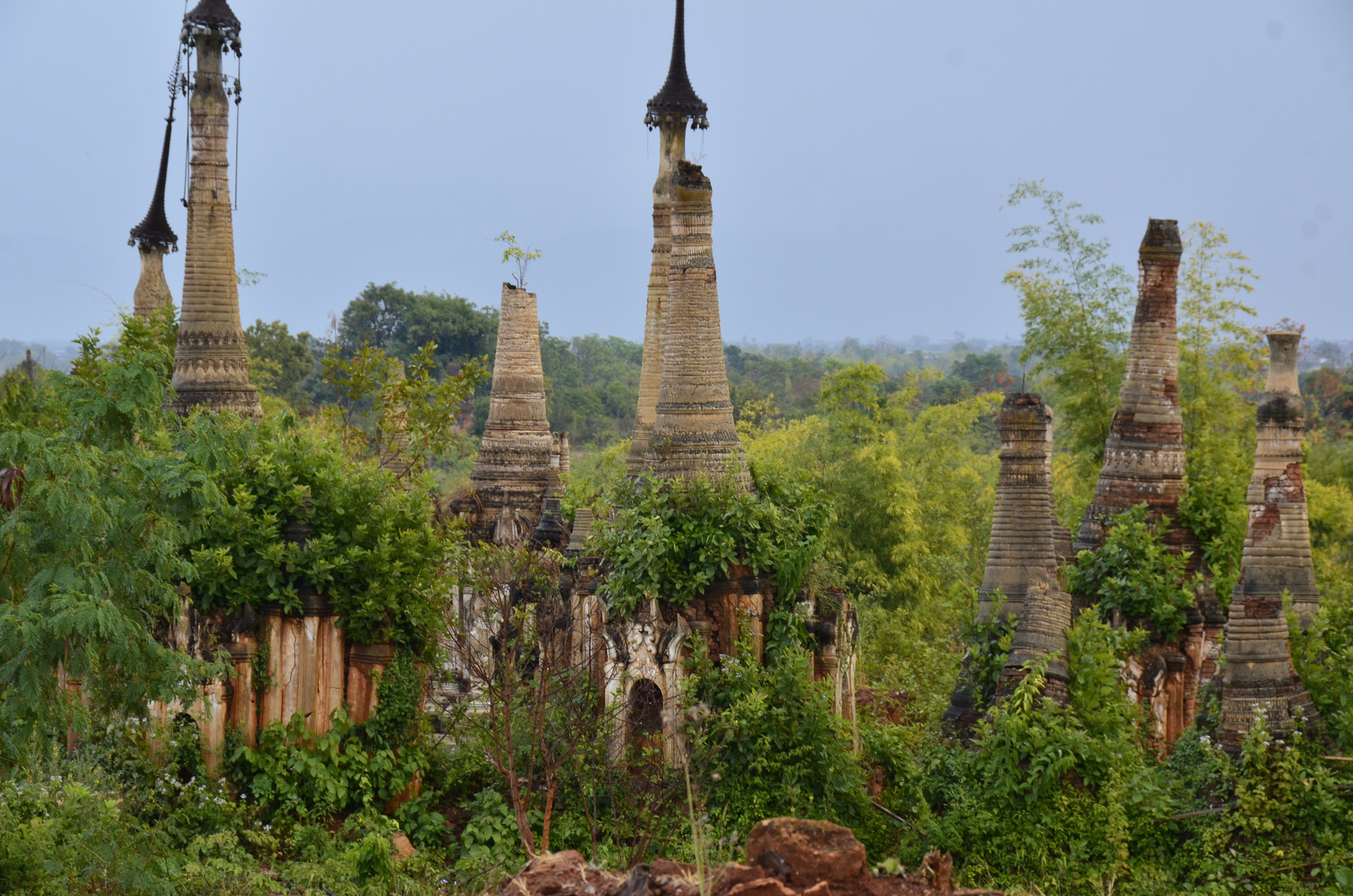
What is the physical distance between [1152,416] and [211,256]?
472 inches

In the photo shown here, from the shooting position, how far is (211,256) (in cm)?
1502

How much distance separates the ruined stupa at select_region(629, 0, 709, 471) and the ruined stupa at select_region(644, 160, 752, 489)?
224 centimetres

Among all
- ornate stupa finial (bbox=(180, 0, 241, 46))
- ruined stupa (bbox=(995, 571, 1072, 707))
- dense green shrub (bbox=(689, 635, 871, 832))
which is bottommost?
dense green shrub (bbox=(689, 635, 871, 832))

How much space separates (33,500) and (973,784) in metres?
7.90

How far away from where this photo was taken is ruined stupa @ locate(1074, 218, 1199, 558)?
15.1 m

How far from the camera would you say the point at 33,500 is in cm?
649


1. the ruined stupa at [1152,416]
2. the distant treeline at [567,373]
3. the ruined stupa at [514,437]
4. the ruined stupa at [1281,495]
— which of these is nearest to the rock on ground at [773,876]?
the ruined stupa at [1281,495]

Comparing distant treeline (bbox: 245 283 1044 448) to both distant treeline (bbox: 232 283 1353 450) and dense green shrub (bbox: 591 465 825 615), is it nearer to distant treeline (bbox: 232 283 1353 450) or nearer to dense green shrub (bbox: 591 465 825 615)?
distant treeline (bbox: 232 283 1353 450)

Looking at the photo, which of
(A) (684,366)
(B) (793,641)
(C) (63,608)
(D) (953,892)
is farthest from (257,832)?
(D) (953,892)

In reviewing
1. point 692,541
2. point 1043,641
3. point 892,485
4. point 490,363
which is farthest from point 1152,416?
point 490,363

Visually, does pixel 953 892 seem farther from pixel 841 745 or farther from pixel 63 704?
pixel 841 745

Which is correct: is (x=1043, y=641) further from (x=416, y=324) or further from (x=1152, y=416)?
(x=416, y=324)

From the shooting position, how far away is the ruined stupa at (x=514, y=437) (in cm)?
1753

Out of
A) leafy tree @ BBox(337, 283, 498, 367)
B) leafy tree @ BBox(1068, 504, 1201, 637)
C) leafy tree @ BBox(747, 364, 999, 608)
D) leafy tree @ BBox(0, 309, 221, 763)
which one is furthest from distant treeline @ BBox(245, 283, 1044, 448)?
leafy tree @ BBox(0, 309, 221, 763)
